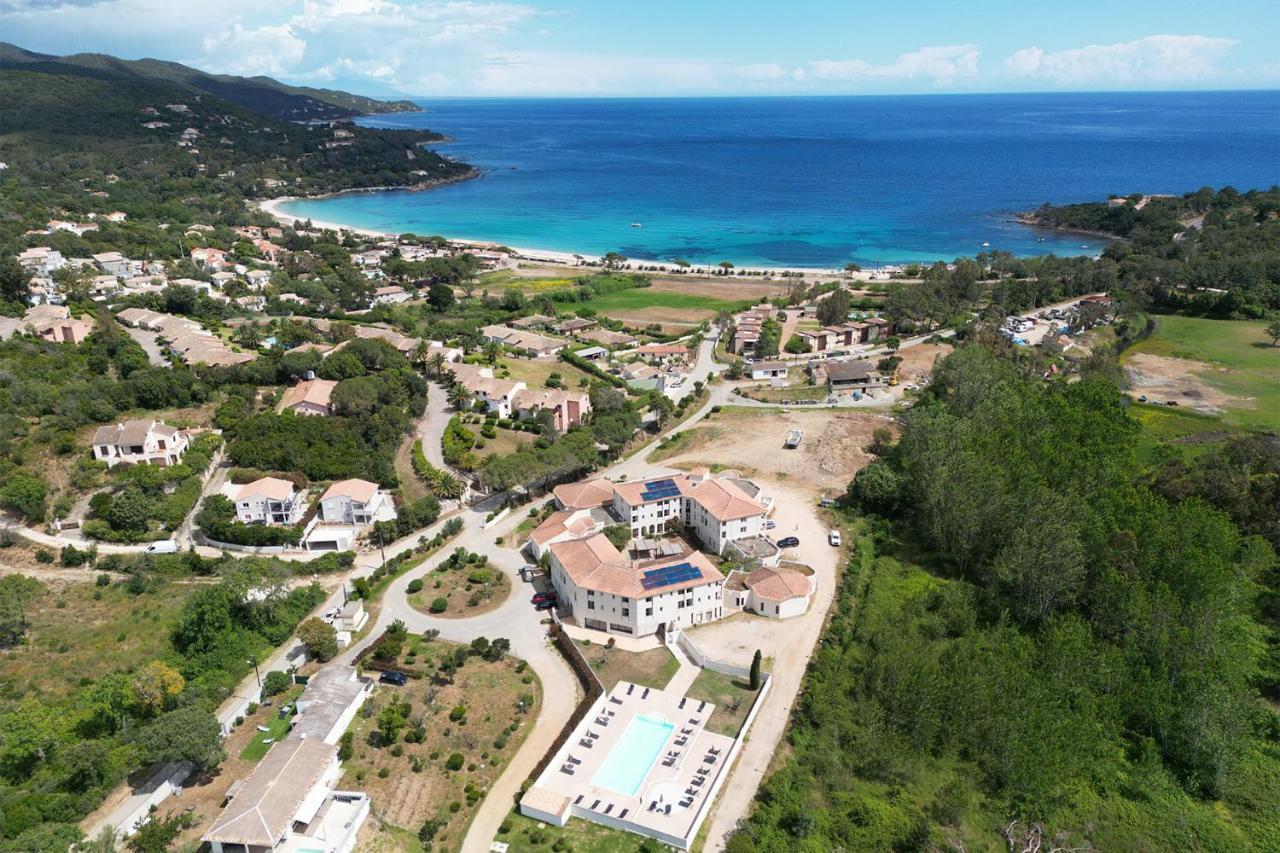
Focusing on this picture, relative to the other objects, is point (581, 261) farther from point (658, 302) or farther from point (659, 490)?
point (659, 490)

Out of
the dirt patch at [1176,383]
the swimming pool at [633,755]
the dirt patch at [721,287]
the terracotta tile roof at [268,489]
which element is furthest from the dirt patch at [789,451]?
the dirt patch at [721,287]

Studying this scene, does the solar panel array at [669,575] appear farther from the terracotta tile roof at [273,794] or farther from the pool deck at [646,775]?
the terracotta tile roof at [273,794]

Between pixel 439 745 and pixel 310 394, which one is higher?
pixel 310 394

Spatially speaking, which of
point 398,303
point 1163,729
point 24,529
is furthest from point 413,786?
point 398,303

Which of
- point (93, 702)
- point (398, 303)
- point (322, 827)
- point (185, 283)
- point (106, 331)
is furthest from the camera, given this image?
point (398, 303)

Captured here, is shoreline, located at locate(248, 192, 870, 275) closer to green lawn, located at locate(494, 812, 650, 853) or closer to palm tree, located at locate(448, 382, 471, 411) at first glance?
palm tree, located at locate(448, 382, 471, 411)

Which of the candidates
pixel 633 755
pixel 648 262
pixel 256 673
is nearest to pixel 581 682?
pixel 633 755

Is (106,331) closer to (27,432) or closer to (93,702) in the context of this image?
(27,432)
